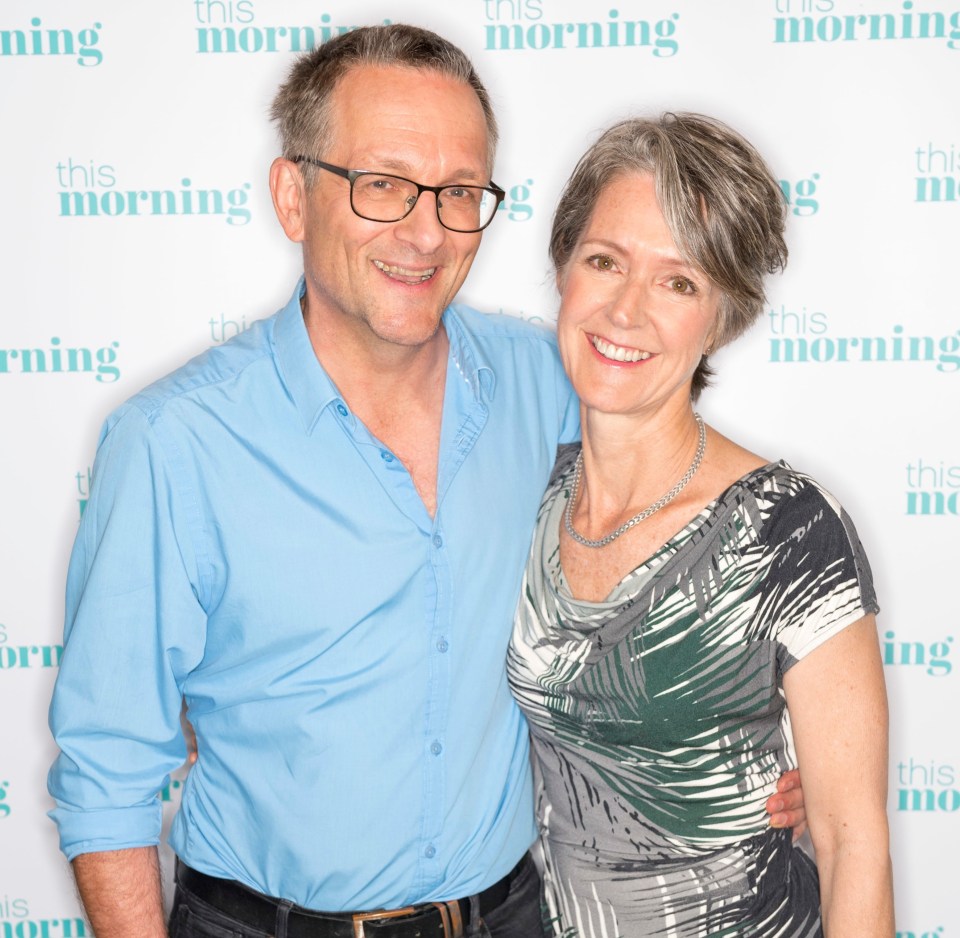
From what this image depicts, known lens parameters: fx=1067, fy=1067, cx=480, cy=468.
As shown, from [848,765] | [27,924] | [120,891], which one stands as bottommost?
[27,924]

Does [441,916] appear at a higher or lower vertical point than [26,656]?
lower

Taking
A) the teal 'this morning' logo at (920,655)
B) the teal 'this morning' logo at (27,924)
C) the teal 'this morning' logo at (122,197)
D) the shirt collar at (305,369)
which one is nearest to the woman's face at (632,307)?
the shirt collar at (305,369)

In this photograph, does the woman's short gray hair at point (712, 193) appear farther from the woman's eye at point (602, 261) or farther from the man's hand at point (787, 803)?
the man's hand at point (787, 803)

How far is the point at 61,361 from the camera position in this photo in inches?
89.1

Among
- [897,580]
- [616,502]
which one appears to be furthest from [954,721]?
[616,502]

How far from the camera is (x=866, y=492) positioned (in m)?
2.32

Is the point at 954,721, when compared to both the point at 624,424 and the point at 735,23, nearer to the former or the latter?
the point at 624,424

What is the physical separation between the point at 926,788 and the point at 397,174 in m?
1.83

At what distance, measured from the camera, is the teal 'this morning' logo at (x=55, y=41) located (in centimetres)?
213

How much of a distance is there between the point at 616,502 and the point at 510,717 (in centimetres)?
38

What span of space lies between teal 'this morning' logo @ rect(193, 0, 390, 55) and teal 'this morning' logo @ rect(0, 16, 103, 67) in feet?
0.69

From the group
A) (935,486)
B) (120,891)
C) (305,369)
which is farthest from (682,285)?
(120,891)

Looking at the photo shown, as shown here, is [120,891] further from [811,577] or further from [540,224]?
[540,224]

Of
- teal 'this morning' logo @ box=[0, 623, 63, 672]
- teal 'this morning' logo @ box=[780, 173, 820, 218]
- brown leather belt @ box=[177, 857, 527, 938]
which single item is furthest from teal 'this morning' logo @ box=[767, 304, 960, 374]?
teal 'this morning' logo @ box=[0, 623, 63, 672]
